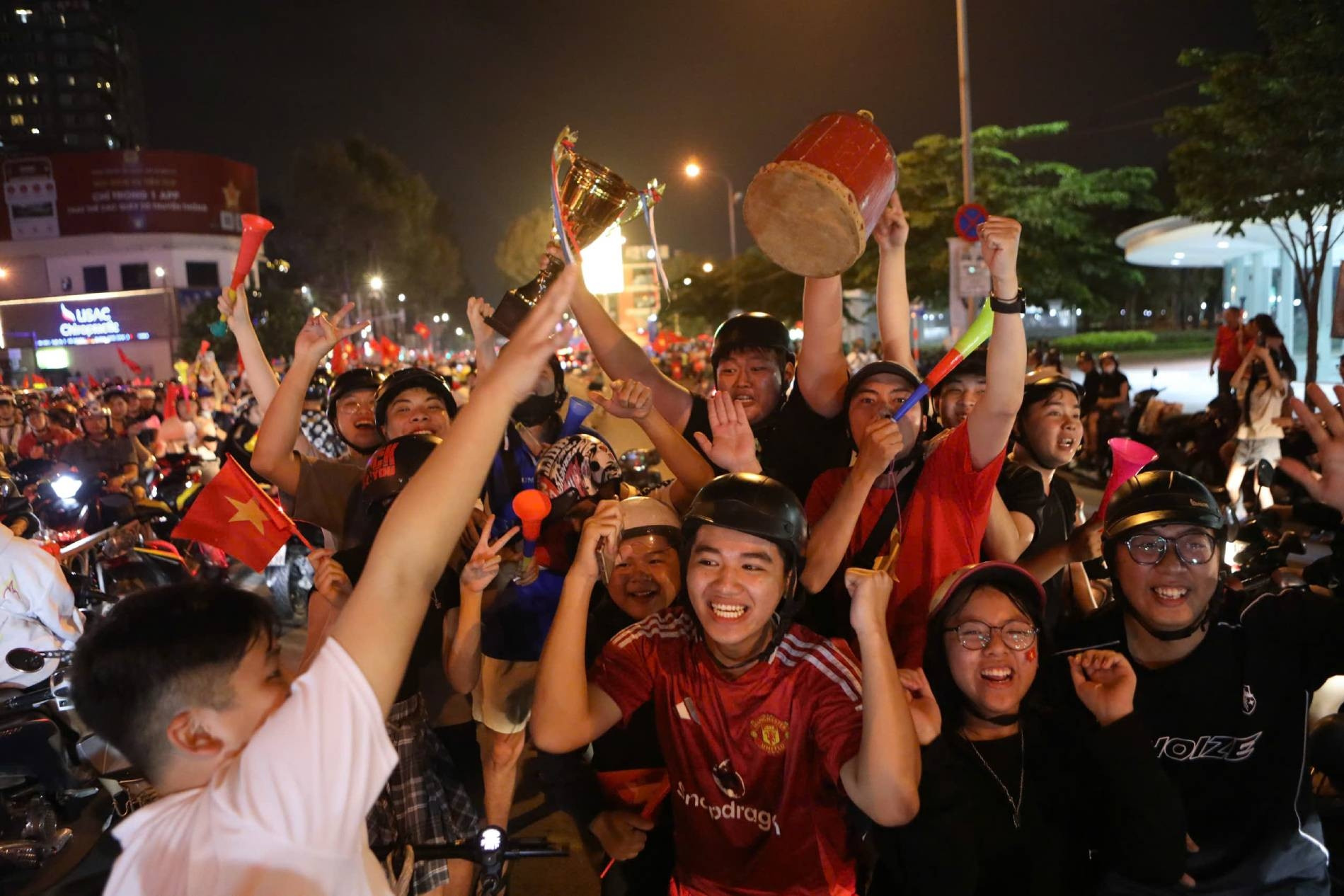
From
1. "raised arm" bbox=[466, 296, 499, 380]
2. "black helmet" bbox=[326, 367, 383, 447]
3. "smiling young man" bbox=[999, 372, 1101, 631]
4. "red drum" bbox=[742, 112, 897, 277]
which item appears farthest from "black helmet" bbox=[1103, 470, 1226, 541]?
"black helmet" bbox=[326, 367, 383, 447]

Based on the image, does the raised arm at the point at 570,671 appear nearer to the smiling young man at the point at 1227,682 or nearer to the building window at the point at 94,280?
the smiling young man at the point at 1227,682

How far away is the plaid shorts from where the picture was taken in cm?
338

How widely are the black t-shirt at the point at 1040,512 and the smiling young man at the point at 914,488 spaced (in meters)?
0.55

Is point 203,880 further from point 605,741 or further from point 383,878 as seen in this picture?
point 605,741

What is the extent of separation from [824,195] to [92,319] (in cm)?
6385

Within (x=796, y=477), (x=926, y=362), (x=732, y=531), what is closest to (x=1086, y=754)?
(x=732, y=531)

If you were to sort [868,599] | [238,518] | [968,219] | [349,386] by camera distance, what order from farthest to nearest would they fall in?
[968,219] < [349,386] < [238,518] < [868,599]

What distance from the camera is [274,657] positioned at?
1.90 metres

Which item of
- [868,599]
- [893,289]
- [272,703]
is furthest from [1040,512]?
[272,703]

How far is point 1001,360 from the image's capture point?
3.45m

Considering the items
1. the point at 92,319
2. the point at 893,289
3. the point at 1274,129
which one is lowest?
the point at 893,289

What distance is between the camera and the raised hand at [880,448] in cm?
340

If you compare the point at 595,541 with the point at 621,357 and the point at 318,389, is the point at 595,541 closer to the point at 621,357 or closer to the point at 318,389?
the point at 621,357

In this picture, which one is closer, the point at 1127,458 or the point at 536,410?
the point at 1127,458
